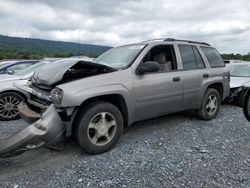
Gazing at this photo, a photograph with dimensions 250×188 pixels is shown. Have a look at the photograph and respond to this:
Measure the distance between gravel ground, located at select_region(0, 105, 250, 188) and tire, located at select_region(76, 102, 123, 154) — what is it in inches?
6.2

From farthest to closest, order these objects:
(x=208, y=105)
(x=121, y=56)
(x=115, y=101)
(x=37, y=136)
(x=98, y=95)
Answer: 1. (x=208, y=105)
2. (x=121, y=56)
3. (x=115, y=101)
4. (x=98, y=95)
5. (x=37, y=136)

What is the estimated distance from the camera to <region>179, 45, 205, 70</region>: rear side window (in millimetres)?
4875

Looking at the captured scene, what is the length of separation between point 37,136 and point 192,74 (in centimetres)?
324

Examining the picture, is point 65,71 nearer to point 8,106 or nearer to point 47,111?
point 47,111

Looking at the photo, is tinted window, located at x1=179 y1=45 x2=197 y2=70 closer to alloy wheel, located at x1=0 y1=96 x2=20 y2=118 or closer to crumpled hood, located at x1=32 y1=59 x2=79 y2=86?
crumpled hood, located at x1=32 y1=59 x2=79 y2=86

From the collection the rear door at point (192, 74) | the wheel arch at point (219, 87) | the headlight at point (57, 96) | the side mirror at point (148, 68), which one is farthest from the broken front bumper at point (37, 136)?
the wheel arch at point (219, 87)

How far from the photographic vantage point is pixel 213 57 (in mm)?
5629

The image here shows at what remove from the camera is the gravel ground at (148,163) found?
2.86m

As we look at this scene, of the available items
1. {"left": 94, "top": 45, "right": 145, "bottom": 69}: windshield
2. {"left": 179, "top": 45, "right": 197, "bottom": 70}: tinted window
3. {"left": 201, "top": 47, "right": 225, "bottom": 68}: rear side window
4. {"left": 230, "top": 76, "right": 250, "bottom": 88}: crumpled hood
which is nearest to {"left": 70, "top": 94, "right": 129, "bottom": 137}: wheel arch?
{"left": 94, "top": 45, "right": 145, "bottom": 69}: windshield

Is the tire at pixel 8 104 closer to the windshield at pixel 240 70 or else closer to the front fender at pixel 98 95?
the front fender at pixel 98 95

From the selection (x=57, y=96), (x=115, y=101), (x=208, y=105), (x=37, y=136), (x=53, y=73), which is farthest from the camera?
(x=208, y=105)

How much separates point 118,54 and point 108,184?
2690 mm

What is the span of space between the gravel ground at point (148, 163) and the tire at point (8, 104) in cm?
90

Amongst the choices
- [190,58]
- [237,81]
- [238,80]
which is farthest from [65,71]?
[238,80]
